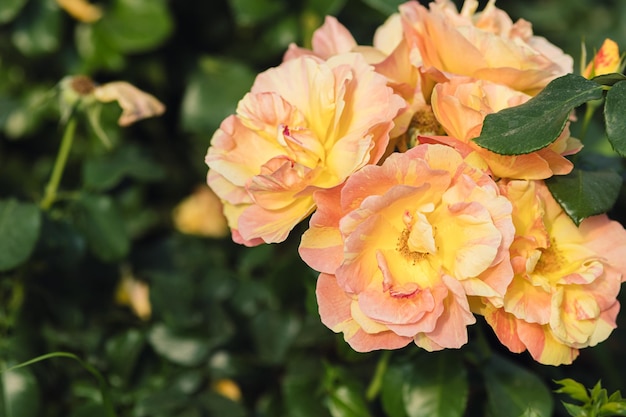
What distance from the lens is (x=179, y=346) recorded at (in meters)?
1.02

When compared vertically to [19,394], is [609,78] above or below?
above

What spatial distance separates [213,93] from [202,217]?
8.7 inches

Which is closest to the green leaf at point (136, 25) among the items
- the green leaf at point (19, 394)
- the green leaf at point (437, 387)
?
the green leaf at point (19, 394)

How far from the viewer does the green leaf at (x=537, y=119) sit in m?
0.65

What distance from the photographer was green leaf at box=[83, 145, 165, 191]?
3.63 ft

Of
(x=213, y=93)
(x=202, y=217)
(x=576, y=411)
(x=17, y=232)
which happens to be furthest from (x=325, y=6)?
(x=576, y=411)

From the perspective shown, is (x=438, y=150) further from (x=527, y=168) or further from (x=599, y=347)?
(x=599, y=347)

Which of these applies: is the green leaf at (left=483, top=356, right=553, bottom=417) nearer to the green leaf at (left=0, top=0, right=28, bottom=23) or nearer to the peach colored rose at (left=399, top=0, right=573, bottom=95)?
the peach colored rose at (left=399, top=0, right=573, bottom=95)

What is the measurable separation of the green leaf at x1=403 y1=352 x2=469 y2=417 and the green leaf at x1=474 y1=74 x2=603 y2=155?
0.97ft

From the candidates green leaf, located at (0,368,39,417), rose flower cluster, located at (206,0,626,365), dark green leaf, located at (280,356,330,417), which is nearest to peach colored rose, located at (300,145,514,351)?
rose flower cluster, located at (206,0,626,365)

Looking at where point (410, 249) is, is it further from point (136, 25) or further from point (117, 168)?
point (136, 25)

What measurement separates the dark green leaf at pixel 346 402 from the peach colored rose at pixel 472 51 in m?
0.38

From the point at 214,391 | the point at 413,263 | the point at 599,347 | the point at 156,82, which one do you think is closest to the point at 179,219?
the point at 156,82

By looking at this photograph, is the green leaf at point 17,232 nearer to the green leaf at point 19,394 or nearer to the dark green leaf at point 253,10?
the green leaf at point 19,394
